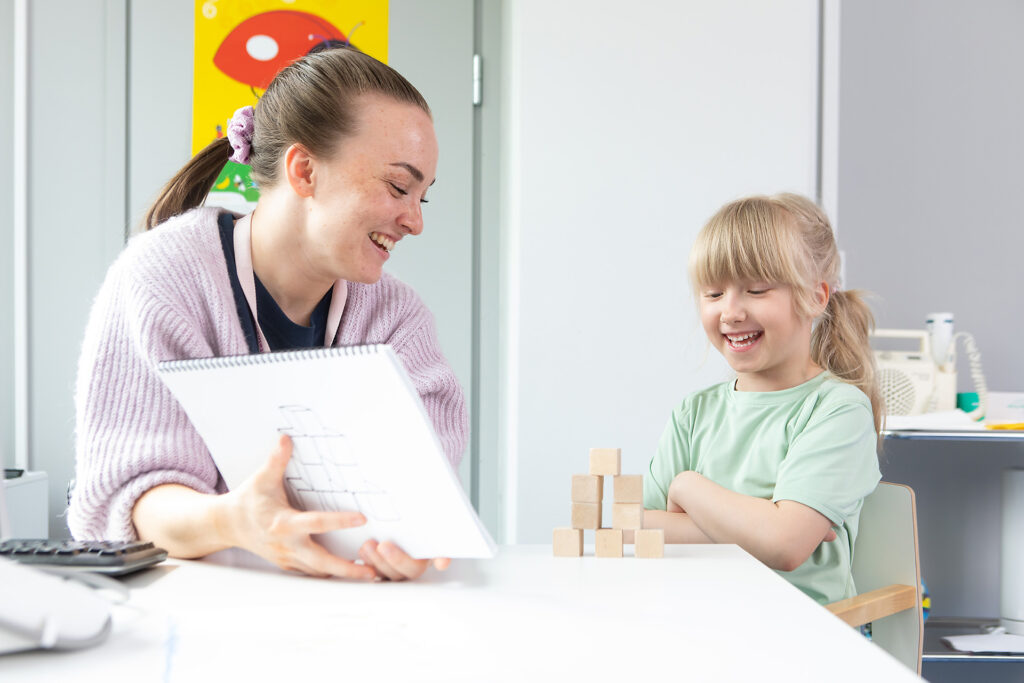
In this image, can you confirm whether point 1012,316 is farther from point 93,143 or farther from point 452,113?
point 93,143

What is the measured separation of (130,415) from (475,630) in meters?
0.49

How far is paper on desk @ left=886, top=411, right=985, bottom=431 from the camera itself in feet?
6.19

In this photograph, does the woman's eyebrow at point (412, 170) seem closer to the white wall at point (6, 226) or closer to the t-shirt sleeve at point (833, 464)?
the t-shirt sleeve at point (833, 464)

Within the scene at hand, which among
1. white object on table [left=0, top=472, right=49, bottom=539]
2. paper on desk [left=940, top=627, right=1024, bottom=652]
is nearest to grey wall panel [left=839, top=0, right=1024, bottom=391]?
paper on desk [left=940, top=627, right=1024, bottom=652]

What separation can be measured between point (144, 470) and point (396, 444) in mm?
339

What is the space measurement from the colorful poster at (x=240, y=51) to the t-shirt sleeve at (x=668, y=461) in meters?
1.36

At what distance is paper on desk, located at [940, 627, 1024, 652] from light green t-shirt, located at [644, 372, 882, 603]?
33.0 inches

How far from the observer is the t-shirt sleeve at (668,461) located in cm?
142

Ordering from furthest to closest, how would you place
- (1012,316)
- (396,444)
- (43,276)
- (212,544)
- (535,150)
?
(1012,316) → (43,276) → (535,150) → (212,544) → (396,444)

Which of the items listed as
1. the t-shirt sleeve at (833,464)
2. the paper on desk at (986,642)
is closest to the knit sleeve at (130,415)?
the t-shirt sleeve at (833,464)

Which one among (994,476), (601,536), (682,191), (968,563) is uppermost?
(682,191)

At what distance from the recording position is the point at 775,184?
6.75 feet

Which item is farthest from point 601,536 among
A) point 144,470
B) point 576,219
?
point 576,219

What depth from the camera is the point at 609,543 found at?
33.9 inches
